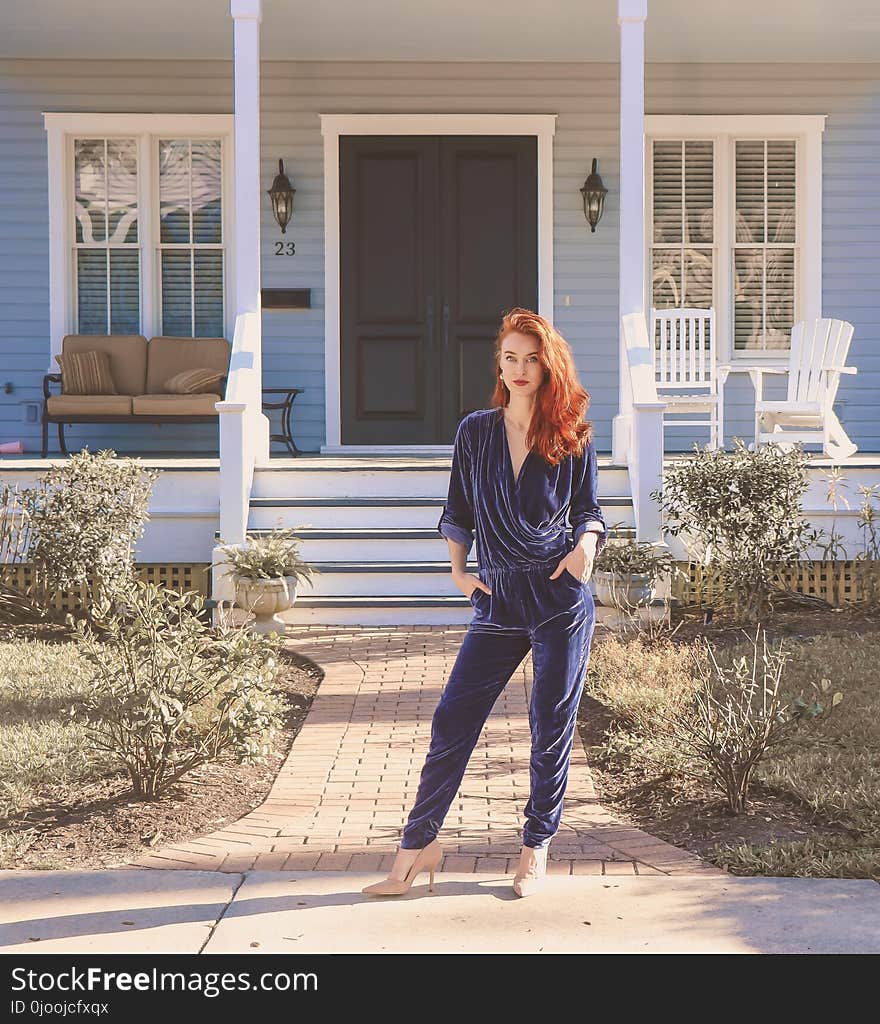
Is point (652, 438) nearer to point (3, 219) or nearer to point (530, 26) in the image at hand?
point (530, 26)

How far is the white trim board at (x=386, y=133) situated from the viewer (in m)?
10.5

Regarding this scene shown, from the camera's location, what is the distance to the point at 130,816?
439cm

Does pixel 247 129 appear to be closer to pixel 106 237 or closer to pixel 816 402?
pixel 106 237

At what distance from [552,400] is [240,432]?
4.71 m

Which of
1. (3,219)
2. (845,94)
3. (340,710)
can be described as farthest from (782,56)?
(340,710)

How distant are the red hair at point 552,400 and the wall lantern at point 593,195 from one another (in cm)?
714

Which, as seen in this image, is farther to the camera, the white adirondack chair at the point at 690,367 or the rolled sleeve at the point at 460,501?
the white adirondack chair at the point at 690,367

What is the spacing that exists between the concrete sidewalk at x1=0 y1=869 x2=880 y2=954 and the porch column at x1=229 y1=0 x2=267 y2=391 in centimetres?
529

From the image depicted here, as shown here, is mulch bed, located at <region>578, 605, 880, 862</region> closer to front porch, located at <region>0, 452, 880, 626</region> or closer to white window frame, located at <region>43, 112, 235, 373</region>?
front porch, located at <region>0, 452, 880, 626</region>

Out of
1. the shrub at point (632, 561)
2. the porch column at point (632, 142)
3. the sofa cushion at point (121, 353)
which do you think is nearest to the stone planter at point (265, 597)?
the shrub at point (632, 561)

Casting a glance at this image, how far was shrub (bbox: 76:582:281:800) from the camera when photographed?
14.8 feet

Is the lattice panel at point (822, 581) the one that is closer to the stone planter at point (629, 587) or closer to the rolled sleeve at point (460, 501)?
the stone planter at point (629, 587)

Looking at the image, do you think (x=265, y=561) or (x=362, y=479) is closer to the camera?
(x=265, y=561)

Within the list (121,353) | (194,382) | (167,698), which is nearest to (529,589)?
(167,698)
